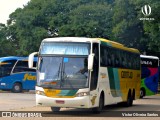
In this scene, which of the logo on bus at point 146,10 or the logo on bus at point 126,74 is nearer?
the logo on bus at point 126,74

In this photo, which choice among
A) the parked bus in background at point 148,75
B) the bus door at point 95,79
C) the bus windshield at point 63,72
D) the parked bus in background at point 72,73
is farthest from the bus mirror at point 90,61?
the parked bus in background at point 148,75

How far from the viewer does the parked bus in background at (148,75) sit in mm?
34969

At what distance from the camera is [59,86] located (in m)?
17.7

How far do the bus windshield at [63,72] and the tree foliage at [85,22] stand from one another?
18.2 meters

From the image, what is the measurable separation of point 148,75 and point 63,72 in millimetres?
18234

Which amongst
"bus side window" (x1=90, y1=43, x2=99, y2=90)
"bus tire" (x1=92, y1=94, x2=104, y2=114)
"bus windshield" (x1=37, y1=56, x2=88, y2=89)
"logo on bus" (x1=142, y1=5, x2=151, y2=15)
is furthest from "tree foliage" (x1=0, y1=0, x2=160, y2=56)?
"bus windshield" (x1=37, y1=56, x2=88, y2=89)

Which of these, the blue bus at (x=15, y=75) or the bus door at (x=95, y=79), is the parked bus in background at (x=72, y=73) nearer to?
the bus door at (x=95, y=79)

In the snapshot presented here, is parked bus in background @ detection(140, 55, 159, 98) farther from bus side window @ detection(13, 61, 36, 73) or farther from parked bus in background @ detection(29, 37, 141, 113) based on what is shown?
parked bus in background @ detection(29, 37, 141, 113)

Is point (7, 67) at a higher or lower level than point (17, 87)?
higher

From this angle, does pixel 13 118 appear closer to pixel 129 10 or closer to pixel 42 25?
pixel 129 10

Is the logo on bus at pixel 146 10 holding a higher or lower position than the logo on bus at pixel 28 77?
higher

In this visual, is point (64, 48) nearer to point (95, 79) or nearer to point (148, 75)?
point (95, 79)

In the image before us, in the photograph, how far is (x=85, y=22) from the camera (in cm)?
4734

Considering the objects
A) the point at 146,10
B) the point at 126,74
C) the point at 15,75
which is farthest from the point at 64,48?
the point at 15,75
